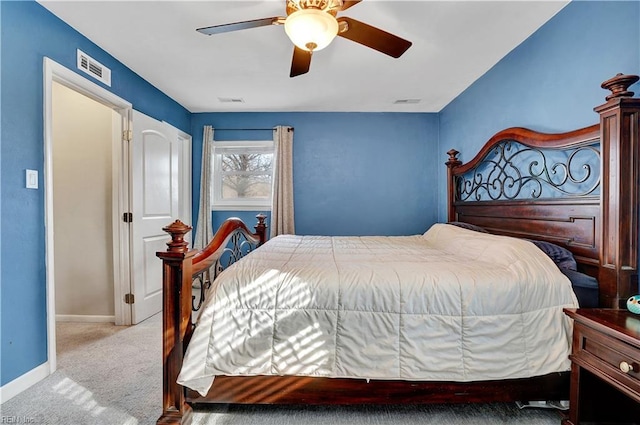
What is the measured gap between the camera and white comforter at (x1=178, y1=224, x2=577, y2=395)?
1380 millimetres

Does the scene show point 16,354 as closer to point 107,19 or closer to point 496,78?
point 107,19

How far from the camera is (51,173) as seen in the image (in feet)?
6.44

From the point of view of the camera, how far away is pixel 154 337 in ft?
8.13

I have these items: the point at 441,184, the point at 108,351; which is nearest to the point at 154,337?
the point at 108,351

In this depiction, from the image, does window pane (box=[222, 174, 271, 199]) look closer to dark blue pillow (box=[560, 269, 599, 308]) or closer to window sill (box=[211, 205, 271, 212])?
window sill (box=[211, 205, 271, 212])

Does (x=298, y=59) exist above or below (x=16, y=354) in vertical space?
above

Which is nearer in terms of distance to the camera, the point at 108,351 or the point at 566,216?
the point at 566,216

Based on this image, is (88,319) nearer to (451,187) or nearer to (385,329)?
(385,329)

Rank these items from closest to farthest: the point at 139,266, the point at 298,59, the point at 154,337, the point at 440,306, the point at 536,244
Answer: the point at 440,306 → the point at 536,244 → the point at 298,59 → the point at 154,337 → the point at 139,266

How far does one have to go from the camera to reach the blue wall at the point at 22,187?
168 centimetres

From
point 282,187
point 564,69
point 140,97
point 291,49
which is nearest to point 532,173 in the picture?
point 564,69

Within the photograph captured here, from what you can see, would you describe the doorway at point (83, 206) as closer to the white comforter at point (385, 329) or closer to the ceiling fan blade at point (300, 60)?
the ceiling fan blade at point (300, 60)

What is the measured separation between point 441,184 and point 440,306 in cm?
278

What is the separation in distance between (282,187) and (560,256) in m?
2.96
